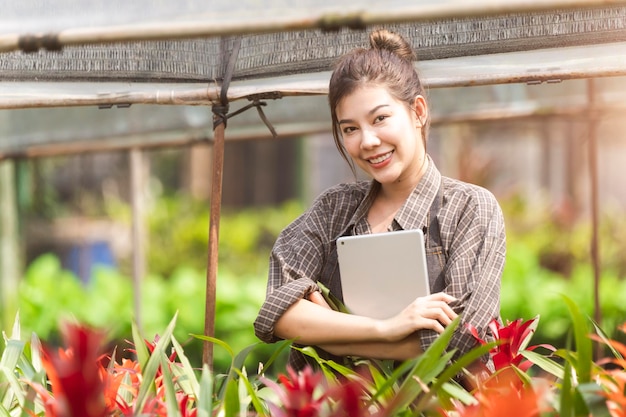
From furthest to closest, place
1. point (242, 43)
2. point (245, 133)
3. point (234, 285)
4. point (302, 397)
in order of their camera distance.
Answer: point (234, 285), point (245, 133), point (242, 43), point (302, 397)

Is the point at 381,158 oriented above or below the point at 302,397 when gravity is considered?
above

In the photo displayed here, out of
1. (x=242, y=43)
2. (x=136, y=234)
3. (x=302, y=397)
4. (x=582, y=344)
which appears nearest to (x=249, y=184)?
(x=136, y=234)

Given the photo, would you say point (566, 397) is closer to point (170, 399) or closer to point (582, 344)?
point (582, 344)

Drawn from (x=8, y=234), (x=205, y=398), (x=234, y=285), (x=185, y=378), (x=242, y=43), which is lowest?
(x=234, y=285)

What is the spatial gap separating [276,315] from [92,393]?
0.87 m

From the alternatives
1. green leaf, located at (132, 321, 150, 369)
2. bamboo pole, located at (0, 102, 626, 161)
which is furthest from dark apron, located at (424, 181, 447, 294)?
bamboo pole, located at (0, 102, 626, 161)

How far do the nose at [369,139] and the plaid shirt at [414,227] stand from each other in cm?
18

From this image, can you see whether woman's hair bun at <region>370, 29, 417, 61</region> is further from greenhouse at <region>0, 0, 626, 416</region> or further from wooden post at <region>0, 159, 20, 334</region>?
wooden post at <region>0, 159, 20, 334</region>

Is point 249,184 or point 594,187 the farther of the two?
point 249,184

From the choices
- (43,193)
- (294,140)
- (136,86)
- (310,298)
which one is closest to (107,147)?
(136,86)

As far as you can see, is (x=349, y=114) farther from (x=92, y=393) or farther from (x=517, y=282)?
(x=517, y=282)

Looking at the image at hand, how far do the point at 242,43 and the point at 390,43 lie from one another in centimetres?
45

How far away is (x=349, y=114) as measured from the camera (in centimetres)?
212

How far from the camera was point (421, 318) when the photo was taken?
1.94m
